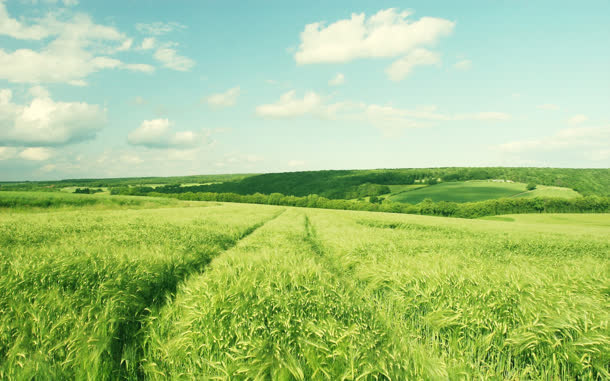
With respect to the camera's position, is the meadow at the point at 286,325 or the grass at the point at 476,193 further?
the grass at the point at 476,193

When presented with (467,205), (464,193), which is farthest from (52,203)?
(464,193)

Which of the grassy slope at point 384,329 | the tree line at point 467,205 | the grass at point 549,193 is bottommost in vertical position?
the tree line at point 467,205

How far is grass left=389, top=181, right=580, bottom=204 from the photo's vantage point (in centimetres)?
8461

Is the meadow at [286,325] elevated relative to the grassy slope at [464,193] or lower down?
elevated

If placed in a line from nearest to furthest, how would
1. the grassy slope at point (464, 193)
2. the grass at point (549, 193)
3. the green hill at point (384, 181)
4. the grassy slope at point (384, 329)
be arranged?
1. the grassy slope at point (384, 329)
2. the grass at point (549, 193)
3. the grassy slope at point (464, 193)
4. the green hill at point (384, 181)

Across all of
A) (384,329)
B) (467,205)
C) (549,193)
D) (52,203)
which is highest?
(52,203)

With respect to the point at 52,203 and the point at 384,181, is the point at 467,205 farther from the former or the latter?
the point at 52,203

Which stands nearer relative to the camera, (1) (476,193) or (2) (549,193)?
(2) (549,193)

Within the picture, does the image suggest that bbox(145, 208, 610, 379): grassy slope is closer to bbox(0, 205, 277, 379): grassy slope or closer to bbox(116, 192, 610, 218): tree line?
bbox(0, 205, 277, 379): grassy slope

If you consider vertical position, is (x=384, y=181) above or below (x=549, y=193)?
above

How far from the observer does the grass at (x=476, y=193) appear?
278 ft

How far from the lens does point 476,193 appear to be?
298 ft

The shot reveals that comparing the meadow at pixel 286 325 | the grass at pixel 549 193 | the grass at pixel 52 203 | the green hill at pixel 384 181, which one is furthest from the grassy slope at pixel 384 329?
the grass at pixel 549 193

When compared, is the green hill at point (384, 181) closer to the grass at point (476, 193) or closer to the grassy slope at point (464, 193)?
the grassy slope at point (464, 193)
